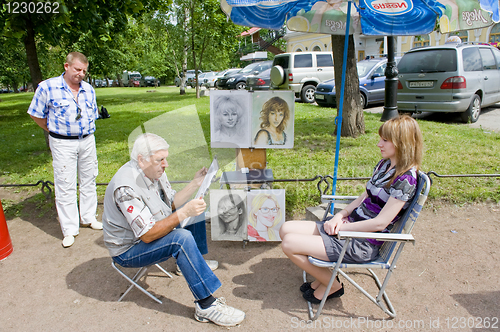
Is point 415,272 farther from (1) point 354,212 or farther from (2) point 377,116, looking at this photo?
(2) point 377,116

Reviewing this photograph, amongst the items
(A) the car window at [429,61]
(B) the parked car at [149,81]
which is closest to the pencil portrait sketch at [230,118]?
(A) the car window at [429,61]

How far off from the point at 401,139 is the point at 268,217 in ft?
5.20

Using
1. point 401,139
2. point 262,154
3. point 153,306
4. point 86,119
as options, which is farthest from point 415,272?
point 86,119

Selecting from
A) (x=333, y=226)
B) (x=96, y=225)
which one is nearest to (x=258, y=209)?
(x=333, y=226)

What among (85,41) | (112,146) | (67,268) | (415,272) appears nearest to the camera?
(415,272)

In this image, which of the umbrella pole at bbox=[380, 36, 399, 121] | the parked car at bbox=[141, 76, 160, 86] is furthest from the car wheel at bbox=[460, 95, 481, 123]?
the parked car at bbox=[141, 76, 160, 86]

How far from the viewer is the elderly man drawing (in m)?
2.37

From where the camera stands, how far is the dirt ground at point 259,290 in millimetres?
2543

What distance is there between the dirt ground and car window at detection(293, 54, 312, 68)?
10109 millimetres

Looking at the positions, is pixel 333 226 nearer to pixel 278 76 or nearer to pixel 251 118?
pixel 251 118

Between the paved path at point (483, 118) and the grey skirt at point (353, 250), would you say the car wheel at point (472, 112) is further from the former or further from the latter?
the grey skirt at point (353, 250)

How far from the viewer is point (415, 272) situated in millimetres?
3076

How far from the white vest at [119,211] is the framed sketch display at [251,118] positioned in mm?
1180

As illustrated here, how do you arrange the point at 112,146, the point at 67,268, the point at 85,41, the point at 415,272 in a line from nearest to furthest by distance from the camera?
the point at 415,272 < the point at 67,268 < the point at 112,146 < the point at 85,41
